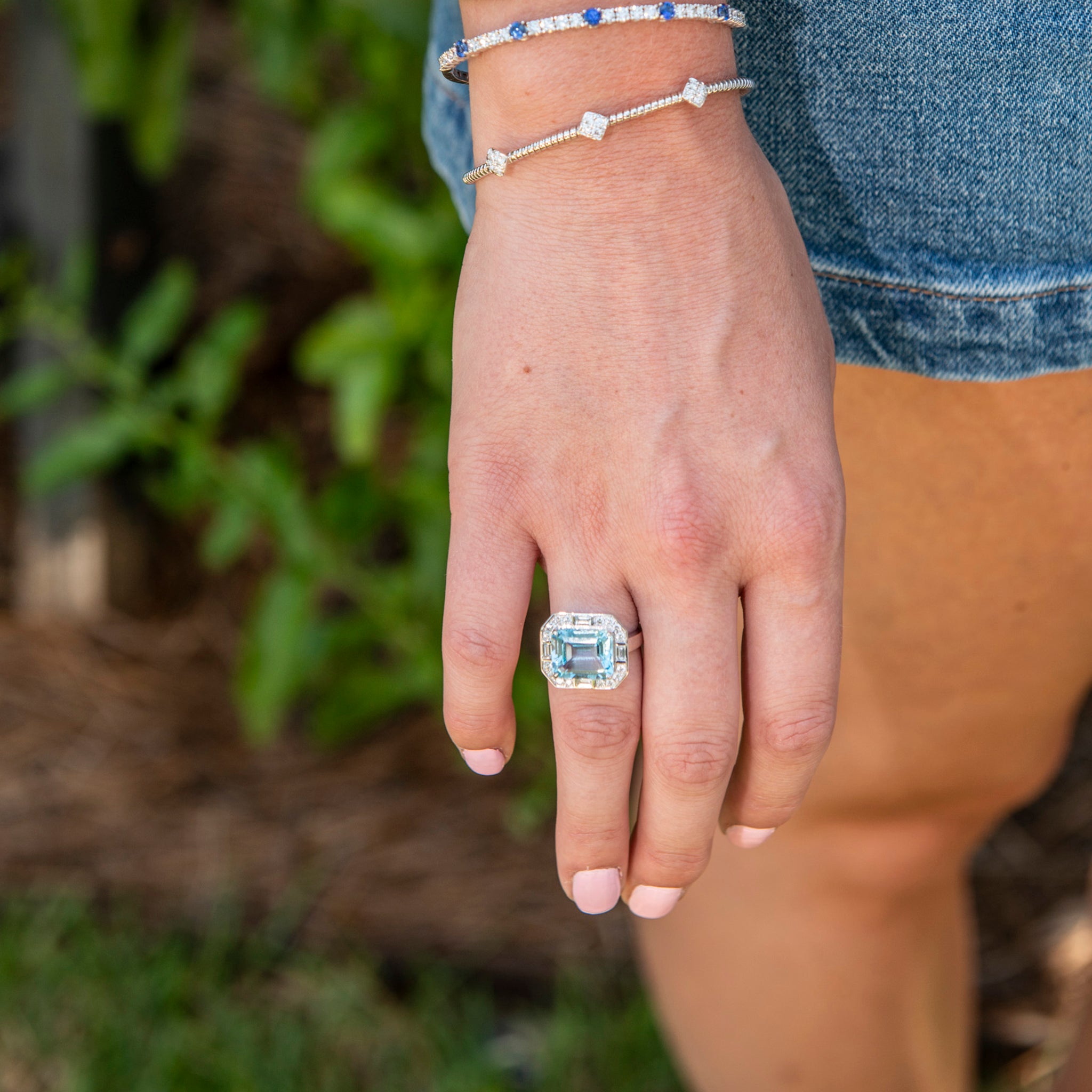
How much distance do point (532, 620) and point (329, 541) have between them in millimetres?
445

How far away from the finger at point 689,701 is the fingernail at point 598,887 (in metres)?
0.06

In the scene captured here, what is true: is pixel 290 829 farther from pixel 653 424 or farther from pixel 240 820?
pixel 653 424

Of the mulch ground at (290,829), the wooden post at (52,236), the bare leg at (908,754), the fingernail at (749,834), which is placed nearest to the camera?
the fingernail at (749,834)

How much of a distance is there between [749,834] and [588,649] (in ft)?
0.63

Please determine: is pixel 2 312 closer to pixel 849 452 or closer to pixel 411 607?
pixel 411 607

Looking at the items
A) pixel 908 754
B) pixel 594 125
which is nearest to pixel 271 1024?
pixel 908 754

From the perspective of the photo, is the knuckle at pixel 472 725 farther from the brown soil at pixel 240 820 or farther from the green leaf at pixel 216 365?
the brown soil at pixel 240 820

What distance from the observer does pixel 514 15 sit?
1.81 feet

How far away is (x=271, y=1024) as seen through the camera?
1686mm

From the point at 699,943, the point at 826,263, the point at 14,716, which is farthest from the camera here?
the point at 14,716

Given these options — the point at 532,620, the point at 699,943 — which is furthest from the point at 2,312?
the point at 699,943

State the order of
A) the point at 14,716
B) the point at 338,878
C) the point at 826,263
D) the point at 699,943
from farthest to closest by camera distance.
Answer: the point at 14,716 → the point at 338,878 → the point at 699,943 → the point at 826,263

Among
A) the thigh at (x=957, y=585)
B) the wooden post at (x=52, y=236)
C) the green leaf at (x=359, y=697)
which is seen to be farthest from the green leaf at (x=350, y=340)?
the thigh at (x=957, y=585)

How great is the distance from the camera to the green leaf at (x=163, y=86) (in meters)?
1.69
